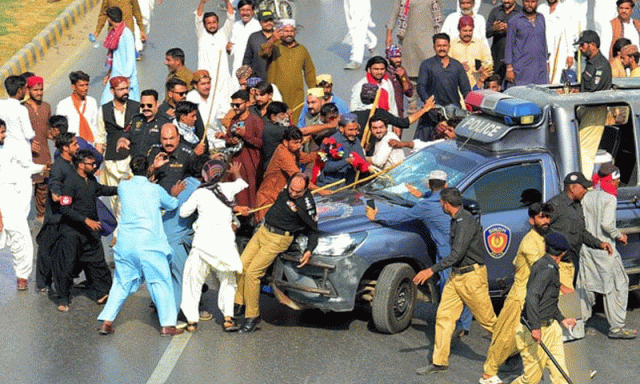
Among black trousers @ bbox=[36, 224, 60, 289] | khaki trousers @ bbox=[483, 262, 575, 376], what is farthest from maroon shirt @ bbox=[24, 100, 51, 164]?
khaki trousers @ bbox=[483, 262, 575, 376]

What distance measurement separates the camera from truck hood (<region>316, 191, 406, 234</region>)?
11523 millimetres

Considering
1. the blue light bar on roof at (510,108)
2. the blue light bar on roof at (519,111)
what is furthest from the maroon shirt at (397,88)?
the blue light bar on roof at (519,111)

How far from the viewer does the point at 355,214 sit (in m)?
11.7

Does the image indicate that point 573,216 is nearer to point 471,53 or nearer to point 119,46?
point 471,53

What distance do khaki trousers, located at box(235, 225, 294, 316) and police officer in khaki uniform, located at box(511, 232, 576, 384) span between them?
255cm

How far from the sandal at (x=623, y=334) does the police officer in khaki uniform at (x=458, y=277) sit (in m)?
1.50

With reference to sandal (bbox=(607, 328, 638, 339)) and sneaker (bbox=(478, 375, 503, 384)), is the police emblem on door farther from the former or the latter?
sneaker (bbox=(478, 375, 503, 384))

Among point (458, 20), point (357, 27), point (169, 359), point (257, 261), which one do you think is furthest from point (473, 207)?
point (357, 27)

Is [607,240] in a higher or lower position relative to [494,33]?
lower

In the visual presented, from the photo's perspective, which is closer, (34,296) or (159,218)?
(159,218)

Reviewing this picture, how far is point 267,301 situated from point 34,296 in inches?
90.2

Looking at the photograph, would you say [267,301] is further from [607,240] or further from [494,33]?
[494,33]

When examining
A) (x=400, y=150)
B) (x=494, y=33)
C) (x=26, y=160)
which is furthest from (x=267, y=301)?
(x=494, y=33)

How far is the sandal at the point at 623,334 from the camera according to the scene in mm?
11523
